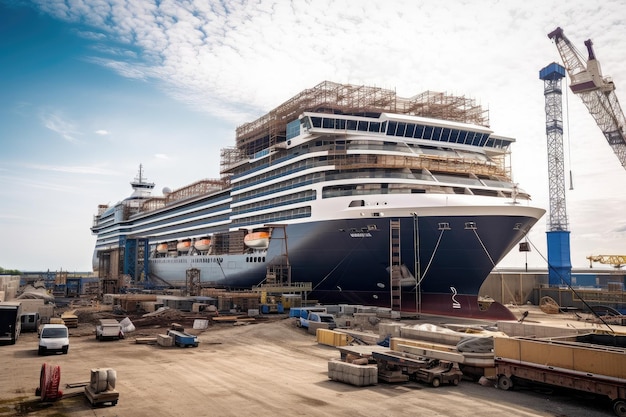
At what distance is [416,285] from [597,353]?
19.3 metres

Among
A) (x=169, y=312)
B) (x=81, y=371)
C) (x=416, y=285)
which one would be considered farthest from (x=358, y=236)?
(x=81, y=371)

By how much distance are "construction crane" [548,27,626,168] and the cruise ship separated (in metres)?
35.4

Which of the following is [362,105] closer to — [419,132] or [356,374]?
[419,132]

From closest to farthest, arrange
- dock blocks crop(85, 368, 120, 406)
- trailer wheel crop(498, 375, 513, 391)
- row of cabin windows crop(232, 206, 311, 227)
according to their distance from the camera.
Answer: dock blocks crop(85, 368, 120, 406)
trailer wheel crop(498, 375, 513, 391)
row of cabin windows crop(232, 206, 311, 227)

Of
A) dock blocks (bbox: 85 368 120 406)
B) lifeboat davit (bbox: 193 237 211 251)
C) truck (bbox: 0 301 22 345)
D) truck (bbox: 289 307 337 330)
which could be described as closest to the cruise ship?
lifeboat davit (bbox: 193 237 211 251)

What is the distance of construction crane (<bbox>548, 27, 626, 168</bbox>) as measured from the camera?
6944cm

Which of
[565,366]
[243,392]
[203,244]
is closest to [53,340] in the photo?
[243,392]

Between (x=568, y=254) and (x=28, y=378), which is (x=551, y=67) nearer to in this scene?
(x=568, y=254)

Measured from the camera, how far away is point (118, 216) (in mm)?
99250

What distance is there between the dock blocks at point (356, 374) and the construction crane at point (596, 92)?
230ft

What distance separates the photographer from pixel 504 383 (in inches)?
616

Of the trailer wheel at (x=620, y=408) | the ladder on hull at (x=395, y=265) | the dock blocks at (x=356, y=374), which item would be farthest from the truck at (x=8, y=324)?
the trailer wheel at (x=620, y=408)

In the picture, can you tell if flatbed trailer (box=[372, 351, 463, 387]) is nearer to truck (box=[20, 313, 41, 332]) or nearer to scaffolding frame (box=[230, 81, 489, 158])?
truck (box=[20, 313, 41, 332])

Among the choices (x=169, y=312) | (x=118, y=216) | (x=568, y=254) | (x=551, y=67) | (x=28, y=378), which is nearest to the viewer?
(x=28, y=378)
